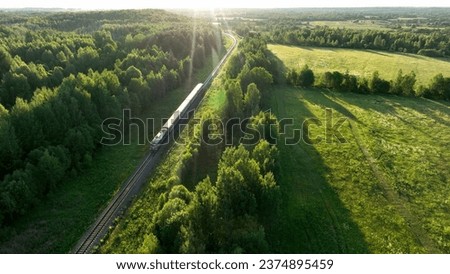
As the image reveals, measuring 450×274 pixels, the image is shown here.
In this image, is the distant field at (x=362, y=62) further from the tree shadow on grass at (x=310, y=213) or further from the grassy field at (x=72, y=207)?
the grassy field at (x=72, y=207)

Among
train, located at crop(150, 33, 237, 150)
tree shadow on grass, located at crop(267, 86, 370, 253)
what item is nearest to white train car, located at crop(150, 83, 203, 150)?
train, located at crop(150, 33, 237, 150)

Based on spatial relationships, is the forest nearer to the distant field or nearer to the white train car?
the white train car

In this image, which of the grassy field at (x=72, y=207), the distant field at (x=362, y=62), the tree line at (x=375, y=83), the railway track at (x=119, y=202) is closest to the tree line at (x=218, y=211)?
the railway track at (x=119, y=202)

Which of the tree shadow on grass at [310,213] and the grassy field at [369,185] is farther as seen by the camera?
the grassy field at [369,185]

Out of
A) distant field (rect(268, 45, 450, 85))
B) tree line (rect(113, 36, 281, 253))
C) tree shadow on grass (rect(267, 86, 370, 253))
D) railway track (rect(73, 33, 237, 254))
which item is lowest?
tree shadow on grass (rect(267, 86, 370, 253))

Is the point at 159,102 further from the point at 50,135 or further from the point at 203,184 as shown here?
the point at 203,184
